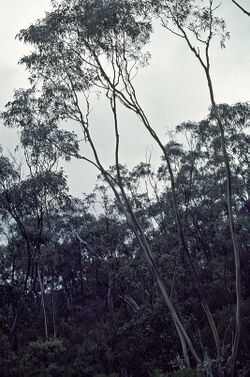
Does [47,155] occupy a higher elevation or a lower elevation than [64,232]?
higher

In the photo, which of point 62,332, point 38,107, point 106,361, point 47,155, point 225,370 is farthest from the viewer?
point 62,332

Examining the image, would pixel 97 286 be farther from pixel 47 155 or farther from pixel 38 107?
pixel 38 107

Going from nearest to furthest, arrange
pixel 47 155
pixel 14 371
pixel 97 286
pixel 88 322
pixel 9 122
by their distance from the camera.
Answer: pixel 14 371, pixel 9 122, pixel 47 155, pixel 88 322, pixel 97 286

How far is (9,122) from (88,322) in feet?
41.0

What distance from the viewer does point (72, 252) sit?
28.0 metres

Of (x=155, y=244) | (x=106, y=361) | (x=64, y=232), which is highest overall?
(x=64, y=232)

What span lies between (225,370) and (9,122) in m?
11.5

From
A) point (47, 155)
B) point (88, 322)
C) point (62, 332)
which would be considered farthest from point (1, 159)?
point (88, 322)

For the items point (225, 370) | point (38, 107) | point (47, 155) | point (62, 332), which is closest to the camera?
point (225, 370)

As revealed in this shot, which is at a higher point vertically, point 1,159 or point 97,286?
point 1,159

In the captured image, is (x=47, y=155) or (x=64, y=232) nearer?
(x=47, y=155)

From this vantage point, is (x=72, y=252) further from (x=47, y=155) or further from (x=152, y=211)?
(x=47, y=155)

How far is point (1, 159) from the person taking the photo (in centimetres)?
1727

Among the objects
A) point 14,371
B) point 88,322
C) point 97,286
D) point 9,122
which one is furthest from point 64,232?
point 14,371
